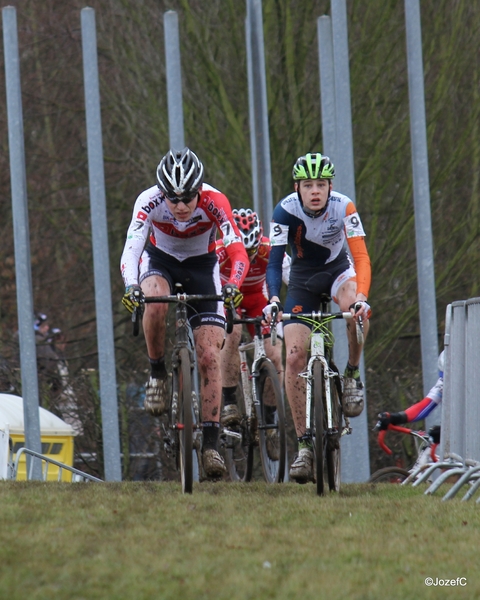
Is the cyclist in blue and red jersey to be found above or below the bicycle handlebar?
below

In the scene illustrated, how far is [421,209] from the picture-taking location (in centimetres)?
1723

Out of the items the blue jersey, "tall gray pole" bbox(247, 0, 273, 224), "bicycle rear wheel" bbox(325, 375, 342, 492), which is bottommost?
"bicycle rear wheel" bbox(325, 375, 342, 492)

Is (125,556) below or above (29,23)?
below

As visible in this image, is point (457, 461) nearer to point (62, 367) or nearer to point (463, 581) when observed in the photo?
point (463, 581)

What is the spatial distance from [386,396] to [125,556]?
14.3m

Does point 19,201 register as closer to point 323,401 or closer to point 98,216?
point 98,216

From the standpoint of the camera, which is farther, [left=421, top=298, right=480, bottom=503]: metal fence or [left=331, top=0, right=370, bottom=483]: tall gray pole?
[left=331, top=0, right=370, bottom=483]: tall gray pole

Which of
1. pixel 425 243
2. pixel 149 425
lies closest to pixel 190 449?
pixel 425 243

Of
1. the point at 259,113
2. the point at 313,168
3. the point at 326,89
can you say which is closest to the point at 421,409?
the point at 313,168

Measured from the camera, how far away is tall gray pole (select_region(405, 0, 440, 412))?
17.2 meters

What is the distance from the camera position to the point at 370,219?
22.2 meters

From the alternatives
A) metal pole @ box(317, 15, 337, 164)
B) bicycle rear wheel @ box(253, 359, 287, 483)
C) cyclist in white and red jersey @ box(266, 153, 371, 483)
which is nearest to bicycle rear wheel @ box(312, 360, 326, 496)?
cyclist in white and red jersey @ box(266, 153, 371, 483)

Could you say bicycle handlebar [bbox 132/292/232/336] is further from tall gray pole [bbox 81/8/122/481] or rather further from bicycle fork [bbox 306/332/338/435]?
tall gray pole [bbox 81/8/122/481]

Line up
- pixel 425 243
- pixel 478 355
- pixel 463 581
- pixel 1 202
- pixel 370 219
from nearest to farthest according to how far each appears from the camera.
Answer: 1. pixel 463 581
2. pixel 478 355
3. pixel 425 243
4. pixel 370 219
5. pixel 1 202
